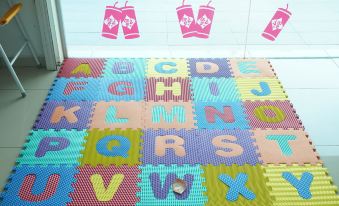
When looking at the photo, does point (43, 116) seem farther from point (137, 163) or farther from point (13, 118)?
point (137, 163)

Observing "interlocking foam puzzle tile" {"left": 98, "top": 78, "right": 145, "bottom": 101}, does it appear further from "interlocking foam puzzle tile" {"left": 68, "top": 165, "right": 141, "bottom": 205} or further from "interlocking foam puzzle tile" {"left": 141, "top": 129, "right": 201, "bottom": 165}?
"interlocking foam puzzle tile" {"left": 68, "top": 165, "right": 141, "bottom": 205}

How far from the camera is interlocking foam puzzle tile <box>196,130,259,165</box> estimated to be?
2.16 metres

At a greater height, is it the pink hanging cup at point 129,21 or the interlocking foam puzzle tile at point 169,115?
the pink hanging cup at point 129,21

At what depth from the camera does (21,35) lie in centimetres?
287

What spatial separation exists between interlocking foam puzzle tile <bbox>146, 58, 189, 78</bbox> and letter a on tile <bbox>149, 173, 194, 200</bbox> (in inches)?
42.7

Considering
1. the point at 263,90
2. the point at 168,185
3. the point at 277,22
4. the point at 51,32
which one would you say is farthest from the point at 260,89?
the point at 51,32

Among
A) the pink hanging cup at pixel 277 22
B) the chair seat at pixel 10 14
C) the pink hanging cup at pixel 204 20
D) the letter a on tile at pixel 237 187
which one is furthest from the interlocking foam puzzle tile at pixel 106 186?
the pink hanging cup at pixel 277 22

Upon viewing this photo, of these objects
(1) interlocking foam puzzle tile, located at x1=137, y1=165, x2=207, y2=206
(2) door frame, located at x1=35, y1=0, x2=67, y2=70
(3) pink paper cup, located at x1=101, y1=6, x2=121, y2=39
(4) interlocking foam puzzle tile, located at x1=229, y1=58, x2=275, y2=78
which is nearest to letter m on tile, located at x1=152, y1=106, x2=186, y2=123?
(1) interlocking foam puzzle tile, located at x1=137, y1=165, x2=207, y2=206

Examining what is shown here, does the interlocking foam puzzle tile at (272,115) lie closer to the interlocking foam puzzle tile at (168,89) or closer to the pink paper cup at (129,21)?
the interlocking foam puzzle tile at (168,89)

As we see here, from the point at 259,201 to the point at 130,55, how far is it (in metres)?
1.84

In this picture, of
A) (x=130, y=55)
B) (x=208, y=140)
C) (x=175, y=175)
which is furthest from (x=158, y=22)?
(x=175, y=175)

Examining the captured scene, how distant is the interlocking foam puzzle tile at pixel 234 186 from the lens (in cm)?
191

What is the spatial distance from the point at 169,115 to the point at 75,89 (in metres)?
0.81

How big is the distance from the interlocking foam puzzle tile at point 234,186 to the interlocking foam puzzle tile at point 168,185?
5 cm
